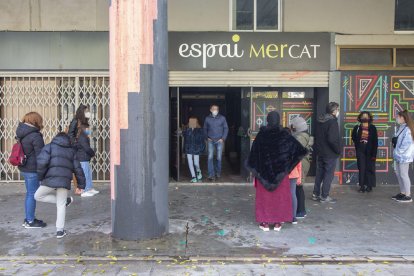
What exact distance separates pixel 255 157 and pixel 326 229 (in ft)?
5.11

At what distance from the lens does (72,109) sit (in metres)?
10.3

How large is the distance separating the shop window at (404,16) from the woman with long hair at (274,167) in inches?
220

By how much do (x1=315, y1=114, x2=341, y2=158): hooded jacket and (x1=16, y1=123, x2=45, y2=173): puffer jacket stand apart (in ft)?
16.0

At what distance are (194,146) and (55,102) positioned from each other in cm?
339

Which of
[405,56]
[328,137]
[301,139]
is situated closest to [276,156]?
[301,139]

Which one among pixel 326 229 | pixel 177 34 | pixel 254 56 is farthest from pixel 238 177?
pixel 326 229

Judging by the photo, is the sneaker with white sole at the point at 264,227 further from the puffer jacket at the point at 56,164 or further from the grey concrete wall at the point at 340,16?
the grey concrete wall at the point at 340,16

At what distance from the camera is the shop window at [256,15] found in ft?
33.5

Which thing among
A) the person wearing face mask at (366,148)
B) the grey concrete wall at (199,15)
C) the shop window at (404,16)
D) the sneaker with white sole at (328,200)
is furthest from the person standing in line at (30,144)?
the shop window at (404,16)

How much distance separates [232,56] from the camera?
9969 mm

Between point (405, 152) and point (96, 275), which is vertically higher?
point (405, 152)

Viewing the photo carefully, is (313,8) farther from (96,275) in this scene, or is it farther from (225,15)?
(96,275)

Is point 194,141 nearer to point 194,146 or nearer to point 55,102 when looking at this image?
point 194,146

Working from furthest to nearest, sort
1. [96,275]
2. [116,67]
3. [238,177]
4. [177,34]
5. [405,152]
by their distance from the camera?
[238,177] < [177,34] < [405,152] < [116,67] < [96,275]
